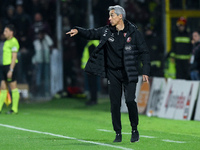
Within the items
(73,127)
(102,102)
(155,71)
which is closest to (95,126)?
(73,127)

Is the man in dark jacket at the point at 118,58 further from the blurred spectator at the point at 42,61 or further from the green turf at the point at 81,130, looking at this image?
the blurred spectator at the point at 42,61

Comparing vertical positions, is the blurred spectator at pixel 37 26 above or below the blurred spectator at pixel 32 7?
below

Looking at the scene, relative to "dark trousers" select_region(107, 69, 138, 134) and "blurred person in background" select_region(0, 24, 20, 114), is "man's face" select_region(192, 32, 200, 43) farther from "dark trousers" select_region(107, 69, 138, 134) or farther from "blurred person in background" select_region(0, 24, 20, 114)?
"dark trousers" select_region(107, 69, 138, 134)

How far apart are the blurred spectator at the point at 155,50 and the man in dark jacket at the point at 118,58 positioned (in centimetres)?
1095

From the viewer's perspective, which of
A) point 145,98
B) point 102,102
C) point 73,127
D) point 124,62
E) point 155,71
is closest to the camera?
point 124,62

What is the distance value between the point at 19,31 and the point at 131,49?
1192 cm

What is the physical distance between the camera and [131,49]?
11.1m

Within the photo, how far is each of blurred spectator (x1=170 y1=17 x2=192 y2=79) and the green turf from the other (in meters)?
2.79

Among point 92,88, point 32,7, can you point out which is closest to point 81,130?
point 92,88

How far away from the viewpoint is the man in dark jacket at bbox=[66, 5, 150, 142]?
36.5 ft

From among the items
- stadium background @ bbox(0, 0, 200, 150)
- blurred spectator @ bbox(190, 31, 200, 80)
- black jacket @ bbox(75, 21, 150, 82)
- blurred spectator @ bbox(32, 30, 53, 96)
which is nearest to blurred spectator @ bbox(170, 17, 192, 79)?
blurred spectator @ bbox(190, 31, 200, 80)

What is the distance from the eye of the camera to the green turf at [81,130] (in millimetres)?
11039

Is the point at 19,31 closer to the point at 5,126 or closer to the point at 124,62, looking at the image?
the point at 5,126

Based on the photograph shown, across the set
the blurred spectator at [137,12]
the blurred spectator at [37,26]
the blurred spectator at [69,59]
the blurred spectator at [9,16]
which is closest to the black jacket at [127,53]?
the blurred spectator at [9,16]
